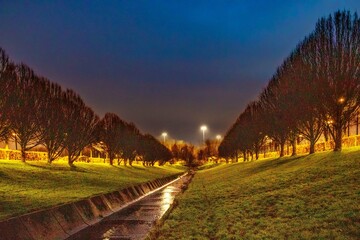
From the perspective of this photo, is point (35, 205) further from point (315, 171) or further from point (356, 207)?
point (315, 171)

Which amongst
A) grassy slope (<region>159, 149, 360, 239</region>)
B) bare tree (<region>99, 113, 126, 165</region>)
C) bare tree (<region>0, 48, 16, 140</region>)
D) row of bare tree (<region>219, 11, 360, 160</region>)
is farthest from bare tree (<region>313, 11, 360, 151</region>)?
bare tree (<region>99, 113, 126, 165</region>)

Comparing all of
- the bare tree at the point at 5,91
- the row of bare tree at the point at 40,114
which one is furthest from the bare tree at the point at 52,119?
the bare tree at the point at 5,91

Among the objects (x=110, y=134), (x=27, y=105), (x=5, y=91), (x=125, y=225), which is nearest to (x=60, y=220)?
(x=125, y=225)

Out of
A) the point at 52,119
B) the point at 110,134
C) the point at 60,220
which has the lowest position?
the point at 60,220

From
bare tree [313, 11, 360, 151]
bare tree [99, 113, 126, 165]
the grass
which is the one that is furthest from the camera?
bare tree [99, 113, 126, 165]

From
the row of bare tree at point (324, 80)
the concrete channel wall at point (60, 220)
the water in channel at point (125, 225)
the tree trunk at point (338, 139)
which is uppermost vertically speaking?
the row of bare tree at point (324, 80)

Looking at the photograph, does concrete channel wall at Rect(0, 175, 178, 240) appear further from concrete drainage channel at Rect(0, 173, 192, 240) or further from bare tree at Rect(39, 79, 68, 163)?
bare tree at Rect(39, 79, 68, 163)

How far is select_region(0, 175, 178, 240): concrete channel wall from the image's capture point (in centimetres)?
1283

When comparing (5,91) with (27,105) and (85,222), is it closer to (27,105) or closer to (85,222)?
(27,105)

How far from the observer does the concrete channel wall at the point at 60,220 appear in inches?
505

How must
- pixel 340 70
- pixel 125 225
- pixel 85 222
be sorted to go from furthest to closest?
pixel 340 70, pixel 85 222, pixel 125 225

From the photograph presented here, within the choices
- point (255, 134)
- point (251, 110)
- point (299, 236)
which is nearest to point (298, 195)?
point (299, 236)

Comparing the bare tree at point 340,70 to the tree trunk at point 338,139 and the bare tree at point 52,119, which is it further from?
the bare tree at point 52,119

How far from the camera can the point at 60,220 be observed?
1591 cm
